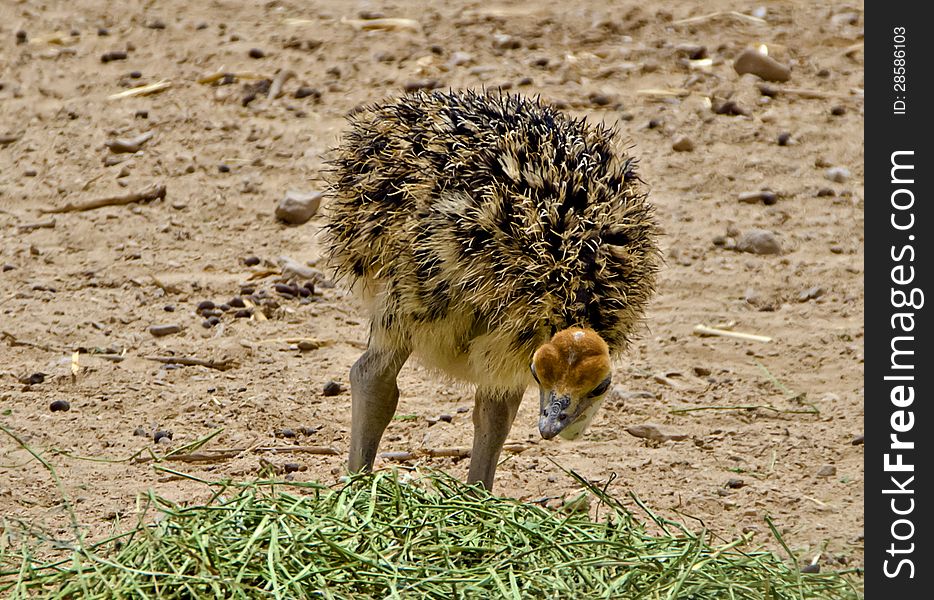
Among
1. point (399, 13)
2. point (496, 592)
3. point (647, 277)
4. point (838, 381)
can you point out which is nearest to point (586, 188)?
point (647, 277)

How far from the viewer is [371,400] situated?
6.10m

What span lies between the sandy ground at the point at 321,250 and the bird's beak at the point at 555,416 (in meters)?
1.18

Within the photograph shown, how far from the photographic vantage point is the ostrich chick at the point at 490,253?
507 cm

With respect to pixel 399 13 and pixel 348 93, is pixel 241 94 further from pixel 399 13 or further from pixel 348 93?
pixel 399 13

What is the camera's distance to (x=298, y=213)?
359 inches

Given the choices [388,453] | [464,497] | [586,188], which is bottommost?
[388,453]

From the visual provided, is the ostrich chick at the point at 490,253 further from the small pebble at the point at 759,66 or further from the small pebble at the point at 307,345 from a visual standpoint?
the small pebble at the point at 759,66

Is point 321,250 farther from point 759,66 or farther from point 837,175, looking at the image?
point 759,66

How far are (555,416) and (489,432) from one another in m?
1.24

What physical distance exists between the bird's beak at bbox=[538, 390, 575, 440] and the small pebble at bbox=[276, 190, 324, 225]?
467 centimetres

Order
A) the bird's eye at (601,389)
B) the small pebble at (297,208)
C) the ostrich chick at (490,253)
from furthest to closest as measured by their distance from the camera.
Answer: the small pebble at (297,208), the ostrich chick at (490,253), the bird's eye at (601,389)

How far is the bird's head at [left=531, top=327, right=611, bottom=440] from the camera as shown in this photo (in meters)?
4.76

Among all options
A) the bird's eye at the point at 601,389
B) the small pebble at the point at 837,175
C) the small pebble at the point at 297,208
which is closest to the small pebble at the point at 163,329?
the small pebble at the point at 297,208

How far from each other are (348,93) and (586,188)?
5.58 meters
